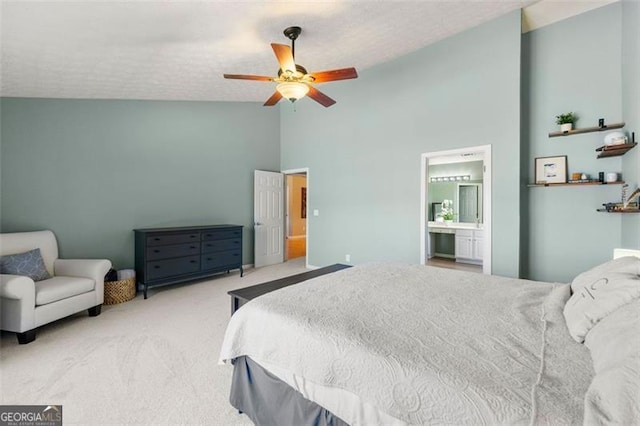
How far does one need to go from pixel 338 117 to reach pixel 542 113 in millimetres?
3006

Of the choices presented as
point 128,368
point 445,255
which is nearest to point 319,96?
point 128,368

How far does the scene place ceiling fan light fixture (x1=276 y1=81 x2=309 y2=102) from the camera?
2.81 m

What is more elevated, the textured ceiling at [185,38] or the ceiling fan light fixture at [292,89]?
the textured ceiling at [185,38]

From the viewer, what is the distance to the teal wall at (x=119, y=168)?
3.49 metres

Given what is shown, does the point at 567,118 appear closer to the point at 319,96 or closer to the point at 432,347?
the point at 319,96

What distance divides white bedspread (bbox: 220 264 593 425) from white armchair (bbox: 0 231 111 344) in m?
2.24

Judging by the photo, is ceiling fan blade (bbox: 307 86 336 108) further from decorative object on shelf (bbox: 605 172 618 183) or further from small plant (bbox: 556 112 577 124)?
decorative object on shelf (bbox: 605 172 618 183)

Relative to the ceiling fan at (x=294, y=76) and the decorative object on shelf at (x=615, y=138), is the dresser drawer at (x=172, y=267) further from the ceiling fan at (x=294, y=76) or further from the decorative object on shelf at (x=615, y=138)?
the decorative object on shelf at (x=615, y=138)

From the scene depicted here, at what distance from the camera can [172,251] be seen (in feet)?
13.4

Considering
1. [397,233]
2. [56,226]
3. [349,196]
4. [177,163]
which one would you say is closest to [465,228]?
[397,233]

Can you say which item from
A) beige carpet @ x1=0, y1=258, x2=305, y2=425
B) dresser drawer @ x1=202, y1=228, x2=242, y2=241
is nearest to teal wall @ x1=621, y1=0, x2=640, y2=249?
beige carpet @ x1=0, y1=258, x2=305, y2=425

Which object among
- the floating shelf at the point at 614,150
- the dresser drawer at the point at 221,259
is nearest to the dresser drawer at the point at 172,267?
the dresser drawer at the point at 221,259

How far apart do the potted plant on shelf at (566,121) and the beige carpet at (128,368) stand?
4.22 metres

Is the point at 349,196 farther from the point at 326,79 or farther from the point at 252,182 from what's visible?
the point at 326,79
